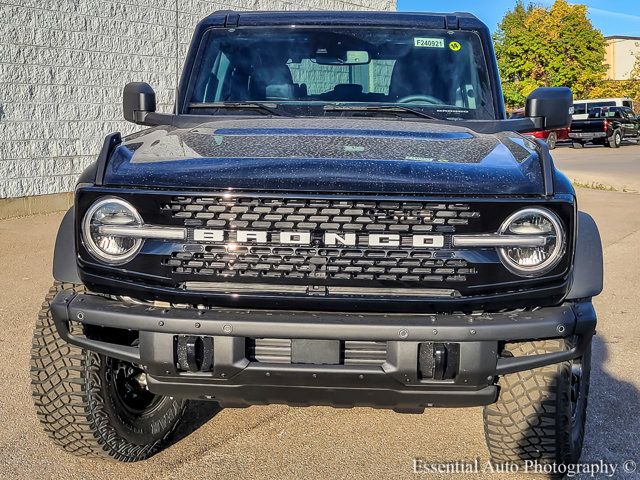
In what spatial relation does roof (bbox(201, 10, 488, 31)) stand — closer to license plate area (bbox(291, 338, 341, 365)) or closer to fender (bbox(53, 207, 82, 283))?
fender (bbox(53, 207, 82, 283))

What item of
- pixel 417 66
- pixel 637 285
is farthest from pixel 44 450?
pixel 637 285

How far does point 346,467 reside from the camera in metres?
3.66

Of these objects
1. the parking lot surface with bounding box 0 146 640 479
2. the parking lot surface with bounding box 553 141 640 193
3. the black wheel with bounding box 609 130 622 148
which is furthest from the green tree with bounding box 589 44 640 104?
the parking lot surface with bounding box 0 146 640 479

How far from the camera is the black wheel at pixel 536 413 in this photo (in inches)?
130

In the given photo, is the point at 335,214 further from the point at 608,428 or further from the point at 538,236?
the point at 608,428

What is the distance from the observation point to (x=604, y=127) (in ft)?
109

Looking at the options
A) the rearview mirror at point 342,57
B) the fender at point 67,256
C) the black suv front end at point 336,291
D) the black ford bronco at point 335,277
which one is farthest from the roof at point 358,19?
the black suv front end at point 336,291

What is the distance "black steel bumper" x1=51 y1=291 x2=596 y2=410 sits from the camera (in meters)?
2.89

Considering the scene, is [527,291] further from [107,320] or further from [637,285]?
[637,285]

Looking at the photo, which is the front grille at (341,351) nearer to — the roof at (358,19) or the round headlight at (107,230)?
the round headlight at (107,230)

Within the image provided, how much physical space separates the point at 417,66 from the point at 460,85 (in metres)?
0.26

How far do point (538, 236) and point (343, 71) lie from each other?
6.60 feet

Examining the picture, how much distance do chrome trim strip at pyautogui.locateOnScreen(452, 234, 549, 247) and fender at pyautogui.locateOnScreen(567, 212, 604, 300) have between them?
0.27 m

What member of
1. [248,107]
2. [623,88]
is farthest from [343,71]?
[623,88]
